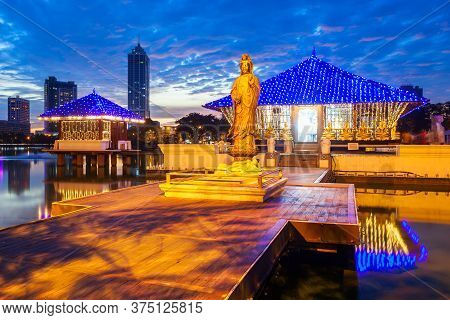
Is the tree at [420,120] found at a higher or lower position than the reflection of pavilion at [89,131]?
higher

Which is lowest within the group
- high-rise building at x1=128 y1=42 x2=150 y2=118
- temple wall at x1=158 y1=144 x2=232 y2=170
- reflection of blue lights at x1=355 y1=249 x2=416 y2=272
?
reflection of blue lights at x1=355 y1=249 x2=416 y2=272

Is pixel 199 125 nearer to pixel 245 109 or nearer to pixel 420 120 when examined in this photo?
pixel 420 120

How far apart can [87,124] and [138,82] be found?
10299 centimetres

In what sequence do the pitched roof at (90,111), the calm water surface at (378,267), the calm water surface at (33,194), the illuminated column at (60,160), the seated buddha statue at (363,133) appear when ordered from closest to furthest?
the calm water surface at (378,267) < the calm water surface at (33,194) < the seated buddha statue at (363,133) < the illuminated column at (60,160) < the pitched roof at (90,111)

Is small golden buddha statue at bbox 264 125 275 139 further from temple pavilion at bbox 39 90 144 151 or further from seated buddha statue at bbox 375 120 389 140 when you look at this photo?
temple pavilion at bbox 39 90 144 151

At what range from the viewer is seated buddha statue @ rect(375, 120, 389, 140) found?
2817 cm

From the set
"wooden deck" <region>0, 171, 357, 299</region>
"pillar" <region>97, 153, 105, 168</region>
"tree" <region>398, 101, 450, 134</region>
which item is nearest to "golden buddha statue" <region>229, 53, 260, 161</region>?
"wooden deck" <region>0, 171, 357, 299</region>

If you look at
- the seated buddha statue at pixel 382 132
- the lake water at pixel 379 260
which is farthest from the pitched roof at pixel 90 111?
the seated buddha statue at pixel 382 132

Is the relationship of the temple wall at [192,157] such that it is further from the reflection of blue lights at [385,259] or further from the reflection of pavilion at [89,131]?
the reflection of blue lights at [385,259]

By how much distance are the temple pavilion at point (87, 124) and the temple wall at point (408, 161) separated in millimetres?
25900

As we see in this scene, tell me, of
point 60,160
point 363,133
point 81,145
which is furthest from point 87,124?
point 363,133

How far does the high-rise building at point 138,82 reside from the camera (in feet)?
437

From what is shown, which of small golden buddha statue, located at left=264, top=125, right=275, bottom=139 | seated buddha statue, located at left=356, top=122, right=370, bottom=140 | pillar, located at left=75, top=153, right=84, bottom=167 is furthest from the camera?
pillar, located at left=75, top=153, right=84, bottom=167
